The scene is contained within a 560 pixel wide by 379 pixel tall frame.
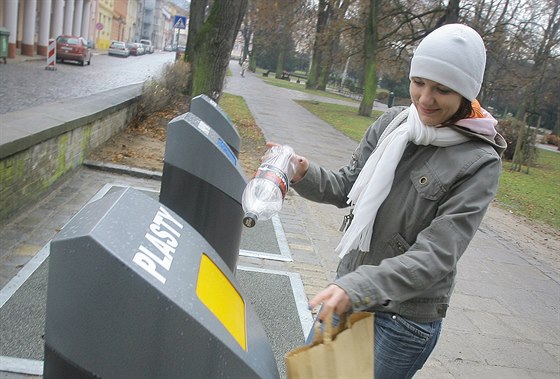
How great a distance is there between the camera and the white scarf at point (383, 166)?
69.7 inches

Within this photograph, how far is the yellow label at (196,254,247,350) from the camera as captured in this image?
1.38 m

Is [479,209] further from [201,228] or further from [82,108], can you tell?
[82,108]

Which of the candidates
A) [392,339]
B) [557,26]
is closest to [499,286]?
[392,339]

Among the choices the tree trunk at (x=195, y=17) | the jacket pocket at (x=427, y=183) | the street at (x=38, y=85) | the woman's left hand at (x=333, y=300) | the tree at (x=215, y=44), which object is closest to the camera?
the woman's left hand at (x=333, y=300)

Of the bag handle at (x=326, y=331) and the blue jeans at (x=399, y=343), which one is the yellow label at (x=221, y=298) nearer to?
the bag handle at (x=326, y=331)

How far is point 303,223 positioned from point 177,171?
3.48 m

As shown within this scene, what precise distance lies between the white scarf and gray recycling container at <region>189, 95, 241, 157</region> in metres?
2.03

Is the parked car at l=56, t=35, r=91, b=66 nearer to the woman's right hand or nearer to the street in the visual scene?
the street

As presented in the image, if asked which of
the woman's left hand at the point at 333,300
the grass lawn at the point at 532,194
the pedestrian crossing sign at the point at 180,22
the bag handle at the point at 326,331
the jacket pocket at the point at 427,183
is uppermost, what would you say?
the pedestrian crossing sign at the point at 180,22

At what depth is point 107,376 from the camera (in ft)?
4.33

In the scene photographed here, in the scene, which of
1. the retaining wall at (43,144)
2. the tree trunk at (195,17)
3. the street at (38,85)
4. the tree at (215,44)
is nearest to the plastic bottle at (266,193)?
the retaining wall at (43,144)

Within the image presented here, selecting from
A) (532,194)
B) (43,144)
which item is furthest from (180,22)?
(43,144)

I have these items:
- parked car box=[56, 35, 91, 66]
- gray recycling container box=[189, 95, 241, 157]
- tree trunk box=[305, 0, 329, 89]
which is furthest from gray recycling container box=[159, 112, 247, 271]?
tree trunk box=[305, 0, 329, 89]

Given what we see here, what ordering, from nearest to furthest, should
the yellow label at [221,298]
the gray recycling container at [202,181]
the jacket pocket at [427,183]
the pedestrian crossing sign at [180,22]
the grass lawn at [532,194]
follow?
the yellow label at [221,298], the jacket pocket at [427,183], the gray recycling container at [202,181], the grass lawn at [532,194], the pedestrian crossing sign at [180,22]
